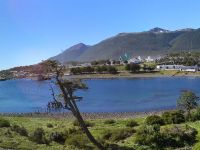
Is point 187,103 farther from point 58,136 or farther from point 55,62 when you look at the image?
point 55,62

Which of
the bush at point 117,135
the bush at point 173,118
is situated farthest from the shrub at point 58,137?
the bush at point 173,118

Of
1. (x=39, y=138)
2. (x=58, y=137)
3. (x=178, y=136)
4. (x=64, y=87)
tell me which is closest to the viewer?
(x=64, y=87)

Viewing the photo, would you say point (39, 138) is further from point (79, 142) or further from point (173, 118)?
point (173, 118)

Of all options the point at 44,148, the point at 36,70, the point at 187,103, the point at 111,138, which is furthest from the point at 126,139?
the point at 187,103

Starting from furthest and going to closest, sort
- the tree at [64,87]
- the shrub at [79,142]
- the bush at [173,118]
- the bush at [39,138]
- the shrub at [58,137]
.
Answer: the bush at [173,118] → the shrub at [58,137] → the bush at [39,138] → the shrub at [79,142] → the tree at [64,87]

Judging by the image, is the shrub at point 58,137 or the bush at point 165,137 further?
the shrub at point 58,137

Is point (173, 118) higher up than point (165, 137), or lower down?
lower down

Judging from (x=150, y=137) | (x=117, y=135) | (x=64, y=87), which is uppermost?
(x=64, y=87)

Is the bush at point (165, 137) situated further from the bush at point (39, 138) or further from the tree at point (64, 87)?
the bush at point (39, 138)

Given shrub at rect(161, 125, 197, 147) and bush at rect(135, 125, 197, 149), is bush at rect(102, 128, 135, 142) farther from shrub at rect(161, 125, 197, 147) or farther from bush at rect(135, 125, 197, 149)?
shrub at rect(161, 125, 197, 147)

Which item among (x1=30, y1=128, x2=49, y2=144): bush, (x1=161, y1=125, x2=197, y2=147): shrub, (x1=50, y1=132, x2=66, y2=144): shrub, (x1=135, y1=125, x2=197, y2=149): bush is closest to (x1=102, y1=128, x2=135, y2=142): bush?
(x1=135, y1=125, x2=197, y2=149): bush

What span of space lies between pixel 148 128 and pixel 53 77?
6809 millimetres

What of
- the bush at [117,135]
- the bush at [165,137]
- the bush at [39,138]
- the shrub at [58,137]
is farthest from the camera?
the shrub at [58,137]

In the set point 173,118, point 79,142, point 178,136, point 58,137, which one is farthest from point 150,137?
point 173,118
